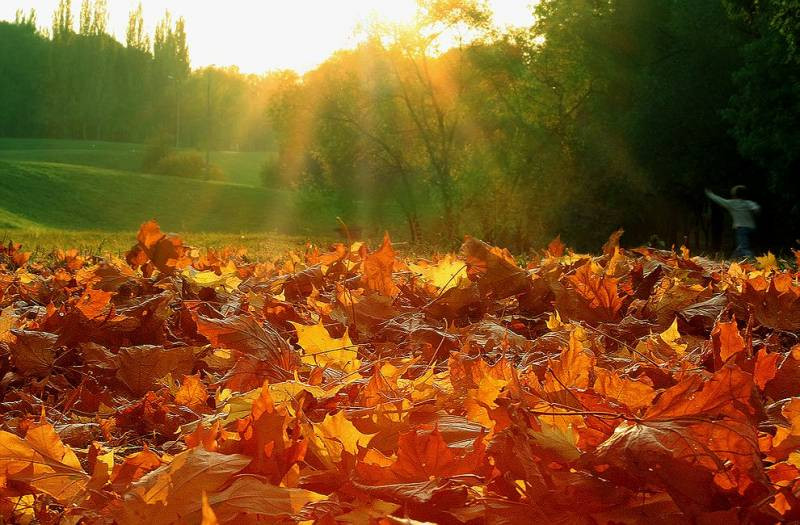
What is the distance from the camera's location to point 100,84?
77438 millimetres

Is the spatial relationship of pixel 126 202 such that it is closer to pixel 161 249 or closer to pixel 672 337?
pixel 161 249

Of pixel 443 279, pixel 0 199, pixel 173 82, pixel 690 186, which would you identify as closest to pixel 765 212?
pixel 690 186

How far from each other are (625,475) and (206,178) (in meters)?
65.7

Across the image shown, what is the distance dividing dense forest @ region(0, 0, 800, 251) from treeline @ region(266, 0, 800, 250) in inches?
2.6

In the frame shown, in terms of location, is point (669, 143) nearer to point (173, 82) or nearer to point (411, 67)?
point (411, 67)

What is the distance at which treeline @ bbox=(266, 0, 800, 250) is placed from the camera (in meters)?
24.1

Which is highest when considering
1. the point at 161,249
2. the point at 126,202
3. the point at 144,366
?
the point at 161,249

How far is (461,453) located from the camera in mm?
776

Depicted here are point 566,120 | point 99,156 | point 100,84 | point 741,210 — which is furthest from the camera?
point 100,84

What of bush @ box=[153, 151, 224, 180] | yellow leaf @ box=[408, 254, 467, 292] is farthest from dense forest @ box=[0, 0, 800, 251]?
bush @ box=[153, 151, 224, 180]

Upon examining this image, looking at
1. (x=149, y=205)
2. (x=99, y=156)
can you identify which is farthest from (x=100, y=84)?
(x=149, y=205)

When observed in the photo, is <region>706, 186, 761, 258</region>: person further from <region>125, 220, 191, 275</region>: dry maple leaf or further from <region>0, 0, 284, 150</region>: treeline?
<region>0, 0, 284, 150</region>: treeline

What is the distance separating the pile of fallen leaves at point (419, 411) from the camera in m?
0.68

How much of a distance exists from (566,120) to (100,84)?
59.4 metres
